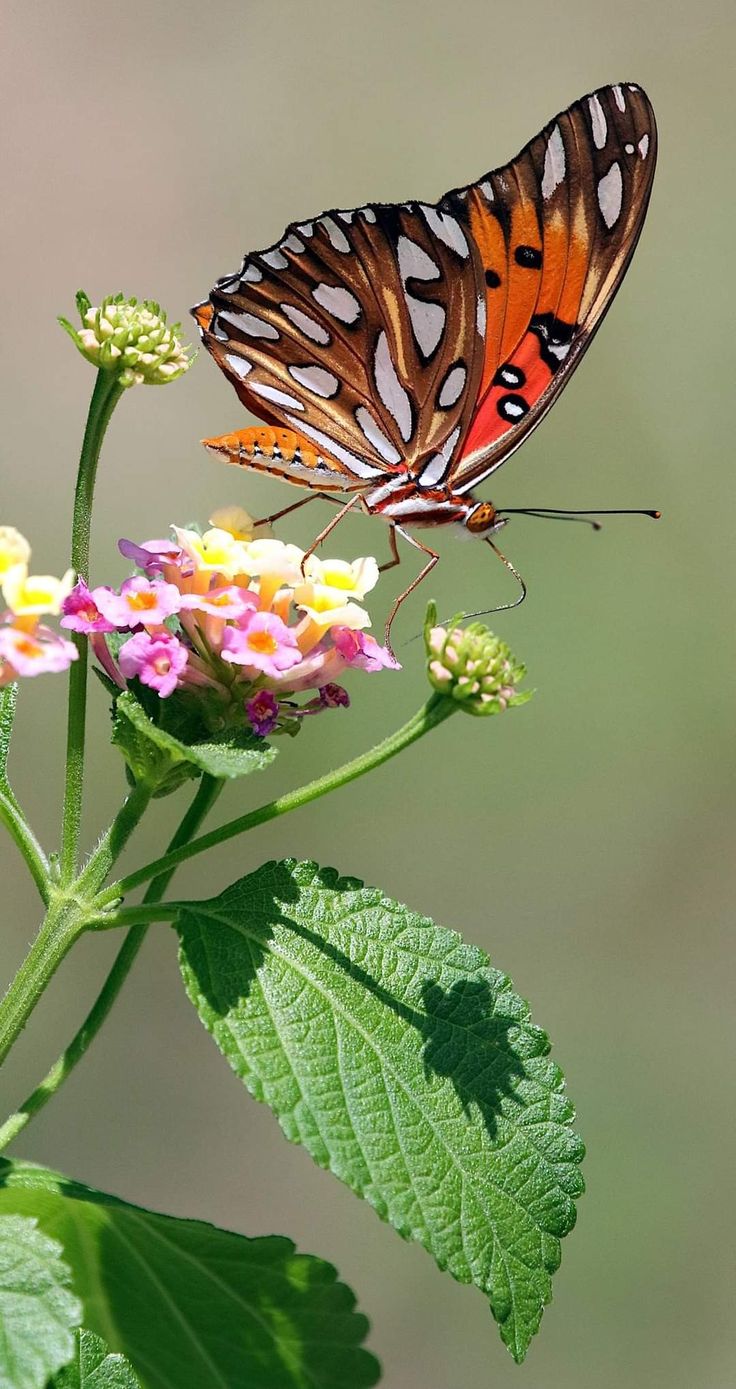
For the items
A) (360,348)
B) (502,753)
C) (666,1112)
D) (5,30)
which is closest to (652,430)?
(502,753)

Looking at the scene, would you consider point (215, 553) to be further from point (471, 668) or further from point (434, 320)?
point (434, 320)

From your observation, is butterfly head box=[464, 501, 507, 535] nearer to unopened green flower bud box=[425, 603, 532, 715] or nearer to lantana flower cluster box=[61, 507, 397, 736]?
lantana flower cluster box=[61, 507, 397, 736]

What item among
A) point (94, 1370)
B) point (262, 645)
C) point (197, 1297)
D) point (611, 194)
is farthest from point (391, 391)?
point (94, 1370)

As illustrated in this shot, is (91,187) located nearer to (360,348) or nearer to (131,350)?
(360,348)

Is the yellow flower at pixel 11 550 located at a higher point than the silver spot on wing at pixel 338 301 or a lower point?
lower

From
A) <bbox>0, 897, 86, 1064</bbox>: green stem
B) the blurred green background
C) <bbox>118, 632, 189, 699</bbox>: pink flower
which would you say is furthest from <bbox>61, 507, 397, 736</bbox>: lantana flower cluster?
the blurred green background

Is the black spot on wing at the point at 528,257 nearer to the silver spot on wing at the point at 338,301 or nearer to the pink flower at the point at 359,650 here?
the silver spot on wing at the point at 338,301

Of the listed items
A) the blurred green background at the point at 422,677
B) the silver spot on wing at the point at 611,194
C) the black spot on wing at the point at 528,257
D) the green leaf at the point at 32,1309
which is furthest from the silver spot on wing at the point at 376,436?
the blurred green background at the point at 422,677
